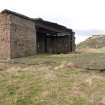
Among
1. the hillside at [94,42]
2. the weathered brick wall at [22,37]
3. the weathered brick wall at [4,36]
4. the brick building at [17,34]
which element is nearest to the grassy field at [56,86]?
the weathered brick wall at [4,36]

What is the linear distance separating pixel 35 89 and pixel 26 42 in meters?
→ 9.27

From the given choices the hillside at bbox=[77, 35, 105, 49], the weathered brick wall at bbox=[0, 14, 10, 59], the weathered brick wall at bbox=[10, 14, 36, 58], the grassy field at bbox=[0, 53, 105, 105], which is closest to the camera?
the grassy field at bbox=[0, 53, 105, 105]

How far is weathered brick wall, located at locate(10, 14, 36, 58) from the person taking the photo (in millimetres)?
14727

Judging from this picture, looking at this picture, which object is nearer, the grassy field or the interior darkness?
the grassy field

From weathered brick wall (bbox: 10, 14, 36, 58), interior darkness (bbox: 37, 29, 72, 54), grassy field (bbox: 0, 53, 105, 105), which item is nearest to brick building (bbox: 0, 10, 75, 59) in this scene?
weathered brick wall (bbox: 10, 14, 36, 58)

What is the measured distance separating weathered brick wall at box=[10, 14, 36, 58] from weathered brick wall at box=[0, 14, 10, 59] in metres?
0.30

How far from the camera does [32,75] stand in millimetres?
9195

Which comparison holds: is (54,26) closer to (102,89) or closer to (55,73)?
(55,73)

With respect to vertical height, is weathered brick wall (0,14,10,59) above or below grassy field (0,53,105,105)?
above

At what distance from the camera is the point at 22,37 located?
15.8 meters

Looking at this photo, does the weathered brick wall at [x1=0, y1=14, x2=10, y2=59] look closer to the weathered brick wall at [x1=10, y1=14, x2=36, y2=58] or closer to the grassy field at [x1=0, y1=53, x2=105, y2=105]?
the weathered brick wall at [x1=10, y1=14, x2=36, y2=58]

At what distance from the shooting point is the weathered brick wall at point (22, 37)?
48.3ft

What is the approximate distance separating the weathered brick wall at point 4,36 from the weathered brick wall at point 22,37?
296 mm

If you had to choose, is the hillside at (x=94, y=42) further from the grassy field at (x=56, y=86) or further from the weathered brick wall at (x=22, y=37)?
the grassy field at (x=56, y=86)
